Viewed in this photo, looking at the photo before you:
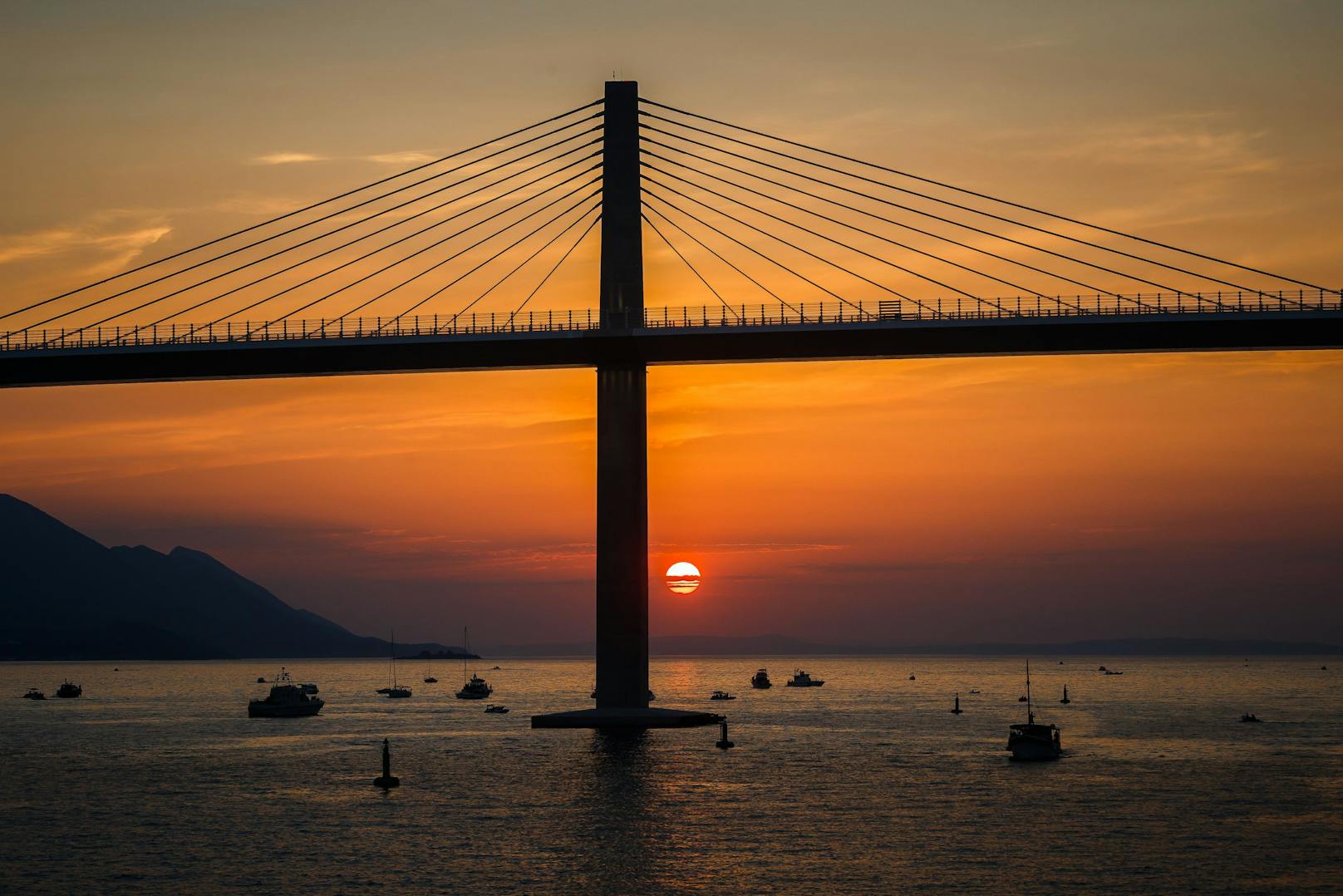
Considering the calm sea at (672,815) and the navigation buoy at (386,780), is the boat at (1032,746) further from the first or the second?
the navigation buoy at (386,780)

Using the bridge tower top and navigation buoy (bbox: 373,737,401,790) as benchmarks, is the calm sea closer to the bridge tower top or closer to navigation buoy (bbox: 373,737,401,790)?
navigation buoy (bbox: 373,737,401,790)

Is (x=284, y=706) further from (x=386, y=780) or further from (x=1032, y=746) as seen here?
(x=1032, y=746)

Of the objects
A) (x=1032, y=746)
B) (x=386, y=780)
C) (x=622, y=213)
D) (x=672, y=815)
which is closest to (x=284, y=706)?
(x=386, y=780)

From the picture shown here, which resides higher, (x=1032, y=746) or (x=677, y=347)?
(x=677, y=347)

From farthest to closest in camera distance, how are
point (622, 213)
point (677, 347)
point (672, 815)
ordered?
point (622, 213)
point (677, 347)
point (672, 815)

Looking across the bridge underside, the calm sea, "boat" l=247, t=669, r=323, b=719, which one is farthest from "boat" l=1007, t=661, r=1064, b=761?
"boat" l=247, t=669, r=323, b=719

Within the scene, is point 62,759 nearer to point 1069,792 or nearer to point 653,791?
point 653,791
